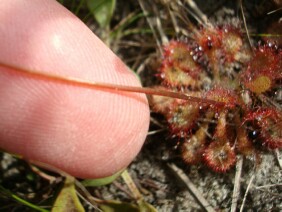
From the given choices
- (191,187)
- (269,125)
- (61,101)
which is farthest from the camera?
(191,187)

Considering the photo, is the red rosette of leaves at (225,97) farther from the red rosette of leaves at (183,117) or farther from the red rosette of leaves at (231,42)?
the red rosette of leaves at (231,42)

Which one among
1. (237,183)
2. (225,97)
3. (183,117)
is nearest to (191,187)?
(237,183)

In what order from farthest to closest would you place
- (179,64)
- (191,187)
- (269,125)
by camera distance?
(179,64), (191,187), (269,125)

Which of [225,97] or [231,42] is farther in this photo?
[231,42]

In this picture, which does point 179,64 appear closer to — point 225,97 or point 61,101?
point 225,97

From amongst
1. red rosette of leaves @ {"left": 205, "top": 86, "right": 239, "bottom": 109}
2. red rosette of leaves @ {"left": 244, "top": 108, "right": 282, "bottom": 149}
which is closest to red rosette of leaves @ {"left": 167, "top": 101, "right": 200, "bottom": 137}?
red rosette of leaves @ {"left": 205, "top": 86, "right": 239, "bottom": 109}

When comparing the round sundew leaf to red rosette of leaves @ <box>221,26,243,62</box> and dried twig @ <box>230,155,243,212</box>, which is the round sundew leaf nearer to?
red rosette of leaves @ <box>221,26,243,62</box>

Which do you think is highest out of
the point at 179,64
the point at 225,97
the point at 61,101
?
the point at 61,101

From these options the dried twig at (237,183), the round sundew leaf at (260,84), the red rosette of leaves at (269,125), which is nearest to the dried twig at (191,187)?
the dried twig at (237,183)

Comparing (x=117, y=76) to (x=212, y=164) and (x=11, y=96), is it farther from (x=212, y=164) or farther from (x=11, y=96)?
(x=212, y=164)

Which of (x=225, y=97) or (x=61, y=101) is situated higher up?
(x=61, y=101)
